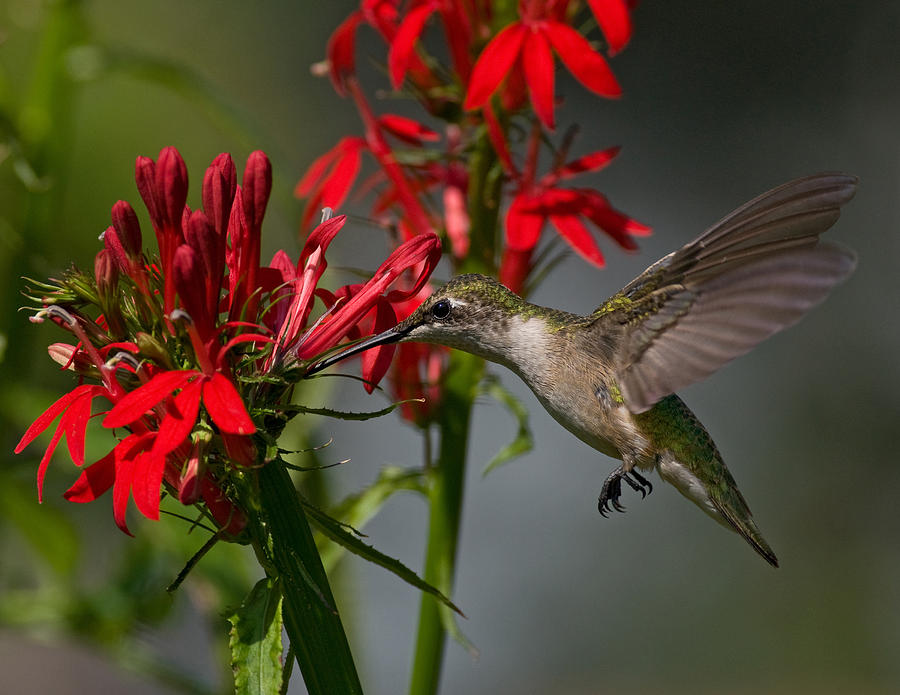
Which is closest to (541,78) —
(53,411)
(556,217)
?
(556,217)

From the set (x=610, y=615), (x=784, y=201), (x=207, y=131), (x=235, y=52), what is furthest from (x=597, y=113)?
(x=784, y=201)

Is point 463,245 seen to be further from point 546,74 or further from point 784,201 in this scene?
point 784,201

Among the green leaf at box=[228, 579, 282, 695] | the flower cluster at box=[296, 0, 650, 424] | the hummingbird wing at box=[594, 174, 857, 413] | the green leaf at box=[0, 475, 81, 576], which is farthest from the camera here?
the green leaf at box=[0, 475, 81, 576]

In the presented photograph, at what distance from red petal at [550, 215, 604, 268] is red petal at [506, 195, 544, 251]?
0.02m

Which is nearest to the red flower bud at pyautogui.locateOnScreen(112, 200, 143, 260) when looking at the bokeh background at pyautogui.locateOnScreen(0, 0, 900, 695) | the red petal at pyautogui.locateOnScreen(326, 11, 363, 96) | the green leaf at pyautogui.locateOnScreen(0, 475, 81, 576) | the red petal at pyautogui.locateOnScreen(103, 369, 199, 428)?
the red petal at pyautogui.locateOnScreen(103, 369, 199, 428)

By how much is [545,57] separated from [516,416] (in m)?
0.31

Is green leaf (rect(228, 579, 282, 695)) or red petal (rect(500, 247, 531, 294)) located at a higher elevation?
red petal (rect(500, 247, 531, 294))

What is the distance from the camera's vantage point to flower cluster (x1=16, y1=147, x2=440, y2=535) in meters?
0.59

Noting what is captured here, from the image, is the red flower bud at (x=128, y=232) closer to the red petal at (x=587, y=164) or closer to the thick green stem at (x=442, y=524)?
the thick green stem at (x=442, y=524)

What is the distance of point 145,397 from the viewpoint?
576 mm

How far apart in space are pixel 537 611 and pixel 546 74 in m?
3.02

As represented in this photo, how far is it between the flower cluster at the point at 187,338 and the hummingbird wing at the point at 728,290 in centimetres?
28

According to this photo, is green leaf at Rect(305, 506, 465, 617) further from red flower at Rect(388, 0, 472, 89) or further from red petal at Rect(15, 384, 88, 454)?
red flower at Rect(388, 0, 472, 89)

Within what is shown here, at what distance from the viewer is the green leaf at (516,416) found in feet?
2.97
